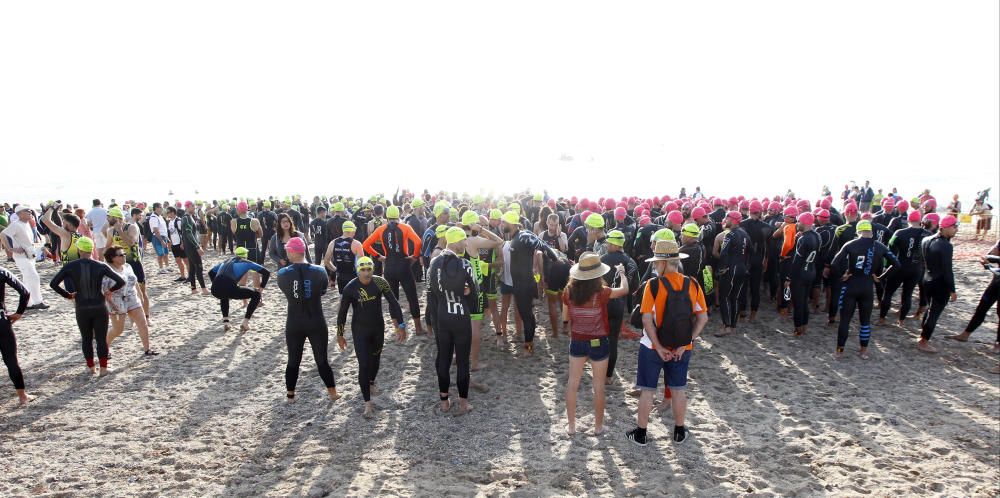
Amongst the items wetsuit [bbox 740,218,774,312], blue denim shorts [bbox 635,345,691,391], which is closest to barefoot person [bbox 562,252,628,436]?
Answer: blue denim shorts [bbox 635,345,691,391]

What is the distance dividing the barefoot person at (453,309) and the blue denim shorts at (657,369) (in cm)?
180

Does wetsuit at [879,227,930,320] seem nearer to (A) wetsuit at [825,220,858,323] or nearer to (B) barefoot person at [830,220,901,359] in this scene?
(A) wetsuit at [825,220,858,323]

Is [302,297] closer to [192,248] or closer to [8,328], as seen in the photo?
[8,328]

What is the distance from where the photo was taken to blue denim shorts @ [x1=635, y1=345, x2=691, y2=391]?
5008 mm

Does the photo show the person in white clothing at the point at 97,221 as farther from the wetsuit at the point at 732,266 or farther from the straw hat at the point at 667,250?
the wetsuit at the point at 732,266

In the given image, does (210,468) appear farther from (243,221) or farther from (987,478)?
(243,221)

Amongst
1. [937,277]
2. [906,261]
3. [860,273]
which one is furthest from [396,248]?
[906,261]

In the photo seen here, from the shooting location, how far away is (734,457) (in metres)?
5.14

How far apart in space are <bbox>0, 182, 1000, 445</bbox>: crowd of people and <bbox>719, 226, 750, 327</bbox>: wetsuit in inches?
0.9

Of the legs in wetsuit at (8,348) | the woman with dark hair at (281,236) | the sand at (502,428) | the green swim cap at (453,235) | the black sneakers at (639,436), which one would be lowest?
the sand at (502,428)

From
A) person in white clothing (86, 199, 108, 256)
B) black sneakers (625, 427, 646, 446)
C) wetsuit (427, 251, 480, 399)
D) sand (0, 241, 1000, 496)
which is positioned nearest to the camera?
sand (0, 241, 1000, 496)

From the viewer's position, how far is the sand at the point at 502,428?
15.8 feet

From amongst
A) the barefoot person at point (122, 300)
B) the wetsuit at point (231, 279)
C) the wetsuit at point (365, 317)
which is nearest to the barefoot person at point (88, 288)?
→ the barefoot person at point (122, 300)

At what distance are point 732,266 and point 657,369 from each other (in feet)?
13.1
